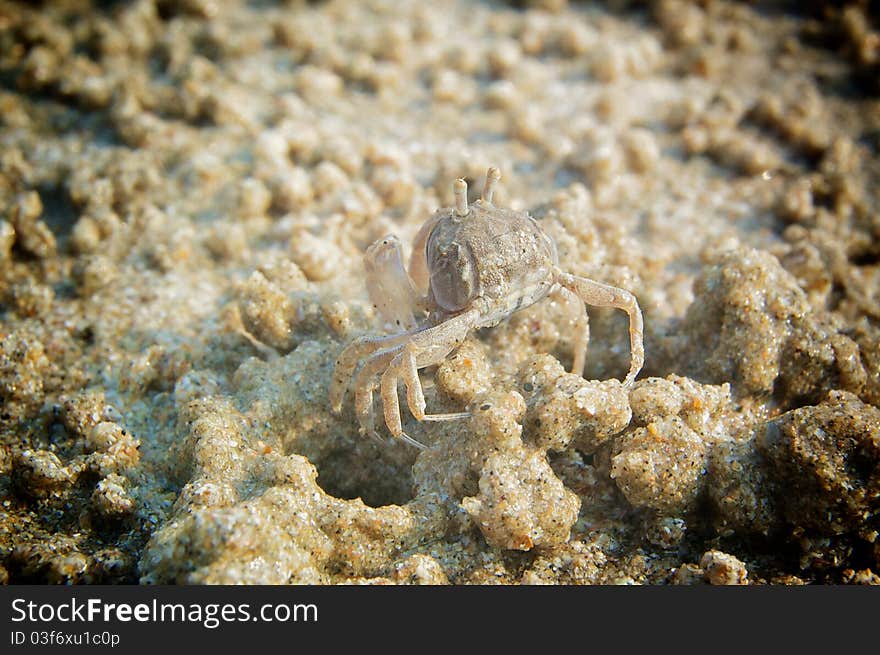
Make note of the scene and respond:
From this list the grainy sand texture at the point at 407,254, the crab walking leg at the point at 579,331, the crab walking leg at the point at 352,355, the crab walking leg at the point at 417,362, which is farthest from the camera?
the crab walking leg at the point at 579,331

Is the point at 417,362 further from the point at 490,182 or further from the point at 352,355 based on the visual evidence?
the point at 490,182

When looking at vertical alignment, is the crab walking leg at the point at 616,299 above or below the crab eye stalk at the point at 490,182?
below

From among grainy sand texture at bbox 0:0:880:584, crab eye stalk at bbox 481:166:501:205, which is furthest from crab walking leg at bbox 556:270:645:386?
crab eye stalk at bbox 481:166:501:205

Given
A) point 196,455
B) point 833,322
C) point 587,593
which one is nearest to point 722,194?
point 833,322

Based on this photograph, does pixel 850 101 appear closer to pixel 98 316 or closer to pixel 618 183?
pixel 618 183

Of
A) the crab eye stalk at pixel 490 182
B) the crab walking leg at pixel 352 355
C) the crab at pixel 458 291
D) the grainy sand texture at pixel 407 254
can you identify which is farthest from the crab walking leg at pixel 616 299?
the crab walking leg at pixel 352 355

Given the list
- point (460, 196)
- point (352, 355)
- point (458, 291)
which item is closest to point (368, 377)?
point (352, 355)

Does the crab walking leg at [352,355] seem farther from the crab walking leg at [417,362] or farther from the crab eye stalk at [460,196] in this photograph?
the crab eye stalk at [460,196]
